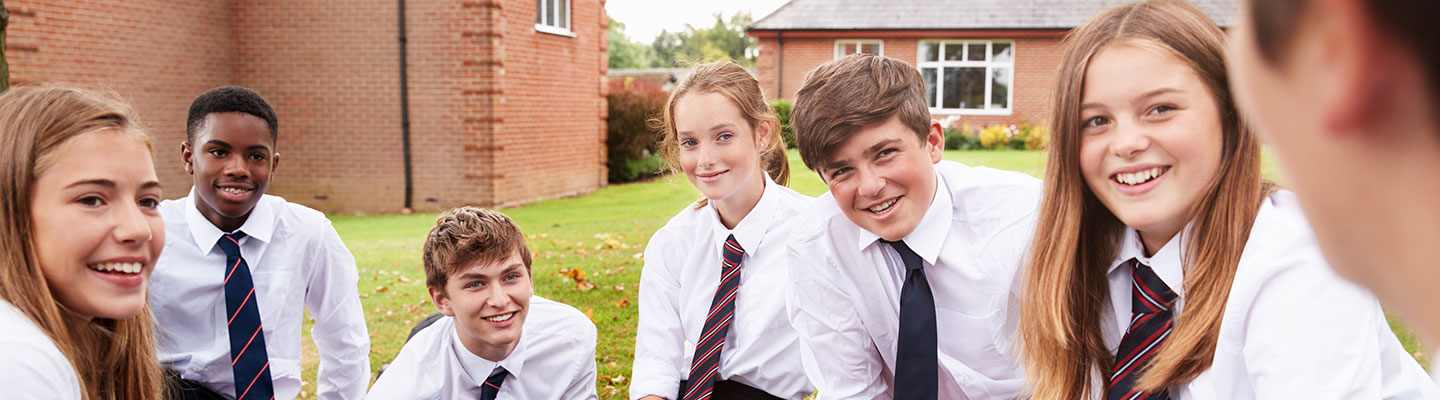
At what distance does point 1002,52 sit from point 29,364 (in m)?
25.5

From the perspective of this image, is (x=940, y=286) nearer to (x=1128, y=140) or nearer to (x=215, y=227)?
(x=1128, y=140)

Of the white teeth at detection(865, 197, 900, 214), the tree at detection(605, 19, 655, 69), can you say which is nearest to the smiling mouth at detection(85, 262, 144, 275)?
the white teeth at detection(865, 197, 900, 214)

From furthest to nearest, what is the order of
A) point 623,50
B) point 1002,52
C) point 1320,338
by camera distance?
point 623,50, point 1002,52, point 1320,338

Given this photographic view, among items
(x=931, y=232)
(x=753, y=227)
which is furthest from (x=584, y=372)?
(x=931, y=232)

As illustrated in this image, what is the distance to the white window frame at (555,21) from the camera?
580 inches

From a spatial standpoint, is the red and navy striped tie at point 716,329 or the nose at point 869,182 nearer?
the nose at point 869,182

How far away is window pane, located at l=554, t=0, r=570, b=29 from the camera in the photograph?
1533 cm

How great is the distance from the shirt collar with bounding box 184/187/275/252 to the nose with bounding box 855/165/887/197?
254 cm

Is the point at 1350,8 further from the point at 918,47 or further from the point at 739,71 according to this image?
the point at 918,47

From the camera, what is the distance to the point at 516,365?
3.89 meters

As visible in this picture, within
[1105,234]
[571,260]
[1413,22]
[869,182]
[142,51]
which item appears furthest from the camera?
[142,51]

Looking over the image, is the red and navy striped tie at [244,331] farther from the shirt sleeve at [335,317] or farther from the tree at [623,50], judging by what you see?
the tree at [623,50]

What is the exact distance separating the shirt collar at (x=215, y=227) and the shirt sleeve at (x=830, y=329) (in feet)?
7.35

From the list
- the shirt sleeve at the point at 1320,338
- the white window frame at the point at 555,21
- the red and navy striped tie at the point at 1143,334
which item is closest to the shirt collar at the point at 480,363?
the red and navy striped tie at the point at 1143,334
